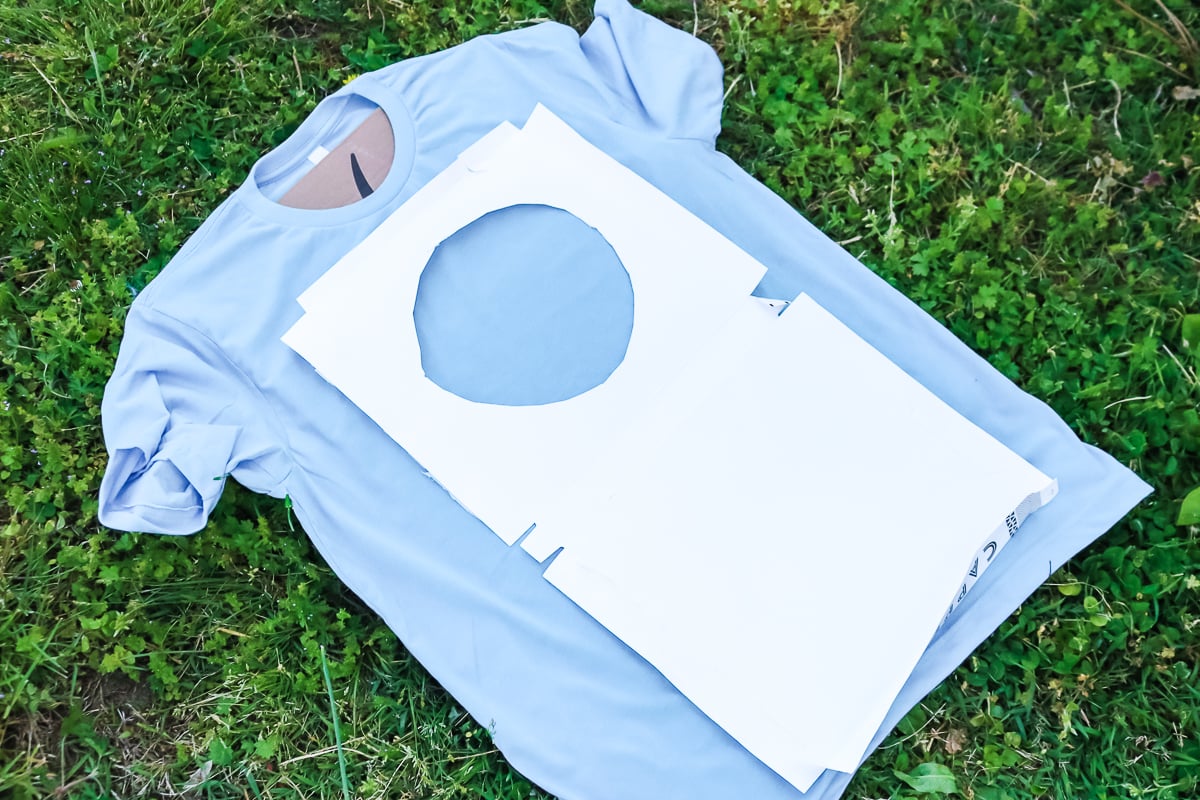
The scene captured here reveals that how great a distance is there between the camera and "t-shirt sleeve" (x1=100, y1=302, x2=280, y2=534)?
1.11 metres

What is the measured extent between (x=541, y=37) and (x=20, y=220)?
2.50 ft

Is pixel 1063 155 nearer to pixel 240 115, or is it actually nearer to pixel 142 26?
pixel 240 115

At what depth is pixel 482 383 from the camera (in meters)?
1.17

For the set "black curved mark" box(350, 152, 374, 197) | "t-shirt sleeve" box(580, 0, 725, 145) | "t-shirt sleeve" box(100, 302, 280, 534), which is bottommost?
"t-shirt sleeve" box(100, 302, 280, 534)

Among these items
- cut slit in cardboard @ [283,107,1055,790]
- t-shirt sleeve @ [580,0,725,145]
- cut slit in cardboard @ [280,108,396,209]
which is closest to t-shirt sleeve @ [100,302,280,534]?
cut slit in cardboard @ [283,107,1055,790]

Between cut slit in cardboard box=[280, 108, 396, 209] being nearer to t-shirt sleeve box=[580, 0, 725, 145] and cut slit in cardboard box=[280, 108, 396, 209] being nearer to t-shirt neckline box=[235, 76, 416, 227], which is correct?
t-shirt neckline box=[235, 76, 416, 227]

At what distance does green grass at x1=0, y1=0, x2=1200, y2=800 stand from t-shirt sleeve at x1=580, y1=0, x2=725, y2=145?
10 centimetres

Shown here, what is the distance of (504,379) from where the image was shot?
1.17 metres

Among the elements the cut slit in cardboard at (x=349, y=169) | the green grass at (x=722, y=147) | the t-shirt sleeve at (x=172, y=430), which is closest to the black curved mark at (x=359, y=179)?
the cut slit in cardboard at (x=349, y=169)

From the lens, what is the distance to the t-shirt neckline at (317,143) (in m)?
1.21

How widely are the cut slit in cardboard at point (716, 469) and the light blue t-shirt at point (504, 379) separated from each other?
30 mm

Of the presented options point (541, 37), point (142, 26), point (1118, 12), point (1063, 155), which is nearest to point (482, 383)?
point (541, 37)

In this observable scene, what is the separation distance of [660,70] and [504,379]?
0.47 meters

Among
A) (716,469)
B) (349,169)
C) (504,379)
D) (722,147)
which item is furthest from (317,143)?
(716,469)
